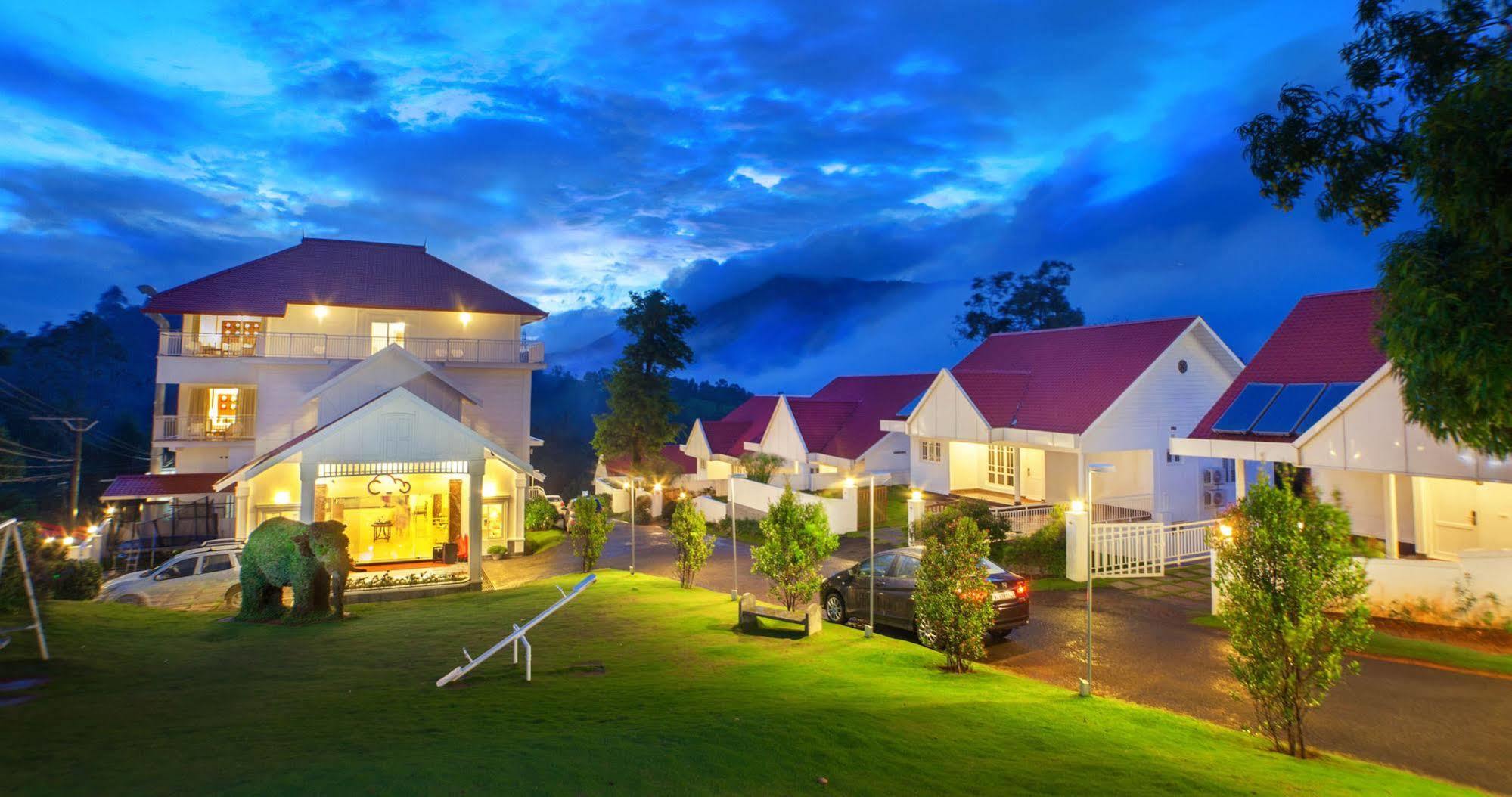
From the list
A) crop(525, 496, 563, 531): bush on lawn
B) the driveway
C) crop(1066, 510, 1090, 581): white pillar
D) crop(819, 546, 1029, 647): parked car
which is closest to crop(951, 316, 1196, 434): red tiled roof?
crop(1066, 510, 1090, 581): white pillar

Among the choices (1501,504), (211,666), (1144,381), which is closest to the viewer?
(211,666)

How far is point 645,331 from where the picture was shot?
124 ft

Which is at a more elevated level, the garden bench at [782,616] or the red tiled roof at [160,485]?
the red tiled roof at [160,485]

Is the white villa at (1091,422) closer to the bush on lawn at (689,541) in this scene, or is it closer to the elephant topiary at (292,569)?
the bush on lawn at (689,541)

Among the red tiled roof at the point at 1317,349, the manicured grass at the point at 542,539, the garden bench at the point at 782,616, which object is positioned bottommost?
the manicured grass at the point at 542,539

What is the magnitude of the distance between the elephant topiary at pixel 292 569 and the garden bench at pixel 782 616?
28.3ft

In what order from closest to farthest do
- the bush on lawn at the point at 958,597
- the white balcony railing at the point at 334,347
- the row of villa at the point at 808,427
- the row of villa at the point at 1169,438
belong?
the bush on lawn at the point at 958,597 → the row of villa at the point at 1169,438 → the row of villa at the point at 808,427 → the white balcony railing at the point at 334,347

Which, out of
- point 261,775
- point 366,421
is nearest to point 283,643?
point 261,775

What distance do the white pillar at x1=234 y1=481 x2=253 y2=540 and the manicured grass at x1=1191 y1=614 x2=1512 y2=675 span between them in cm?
2513

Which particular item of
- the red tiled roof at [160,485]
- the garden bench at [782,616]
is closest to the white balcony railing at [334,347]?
the red tiled roof at [160,485]

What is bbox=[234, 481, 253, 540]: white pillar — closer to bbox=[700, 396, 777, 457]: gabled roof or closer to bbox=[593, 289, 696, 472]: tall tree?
bbox=[593, 289, 696, 472]: tall tree

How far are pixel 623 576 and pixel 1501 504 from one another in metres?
21.5

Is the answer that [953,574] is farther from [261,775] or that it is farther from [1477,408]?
[261,775]

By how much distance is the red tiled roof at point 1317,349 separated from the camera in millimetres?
18625
